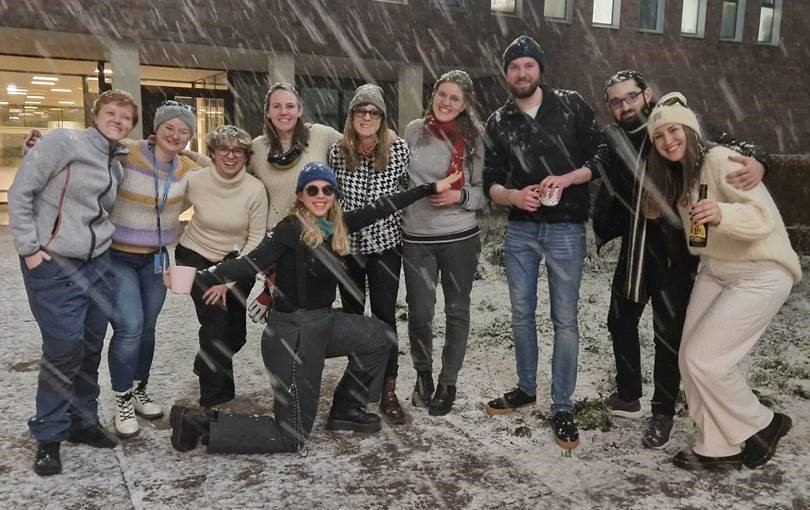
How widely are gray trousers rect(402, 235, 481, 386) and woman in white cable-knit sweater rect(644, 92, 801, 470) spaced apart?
50.7 inches

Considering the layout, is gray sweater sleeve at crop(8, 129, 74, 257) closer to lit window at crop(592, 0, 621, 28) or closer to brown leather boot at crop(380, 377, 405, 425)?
brown leather boot at crop(380, 377, 405, 425)

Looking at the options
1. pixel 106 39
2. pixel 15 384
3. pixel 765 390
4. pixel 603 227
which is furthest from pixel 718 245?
pixel 106 39

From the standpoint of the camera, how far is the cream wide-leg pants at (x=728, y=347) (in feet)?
11.8

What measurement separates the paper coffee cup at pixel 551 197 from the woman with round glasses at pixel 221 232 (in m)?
1.76

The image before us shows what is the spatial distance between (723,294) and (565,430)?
118 cm

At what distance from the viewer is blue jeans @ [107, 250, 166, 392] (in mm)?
4094

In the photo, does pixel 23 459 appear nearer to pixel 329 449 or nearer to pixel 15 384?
pixel 15 384

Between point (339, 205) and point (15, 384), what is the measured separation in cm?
280

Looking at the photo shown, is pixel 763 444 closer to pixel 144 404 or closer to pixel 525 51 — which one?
pixel 525 51

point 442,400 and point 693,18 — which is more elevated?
point 693,18

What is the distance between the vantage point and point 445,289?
14.9 ft

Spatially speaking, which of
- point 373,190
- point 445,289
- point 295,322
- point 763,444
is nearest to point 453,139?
point 373,190

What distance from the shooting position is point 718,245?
145 inches

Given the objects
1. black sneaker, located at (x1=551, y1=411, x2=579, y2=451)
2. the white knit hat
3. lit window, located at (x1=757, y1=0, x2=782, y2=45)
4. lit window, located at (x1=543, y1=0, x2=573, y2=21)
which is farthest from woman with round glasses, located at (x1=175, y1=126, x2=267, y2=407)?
lit window, located at (x1=757, y1=0, x2=782, y2=45)
